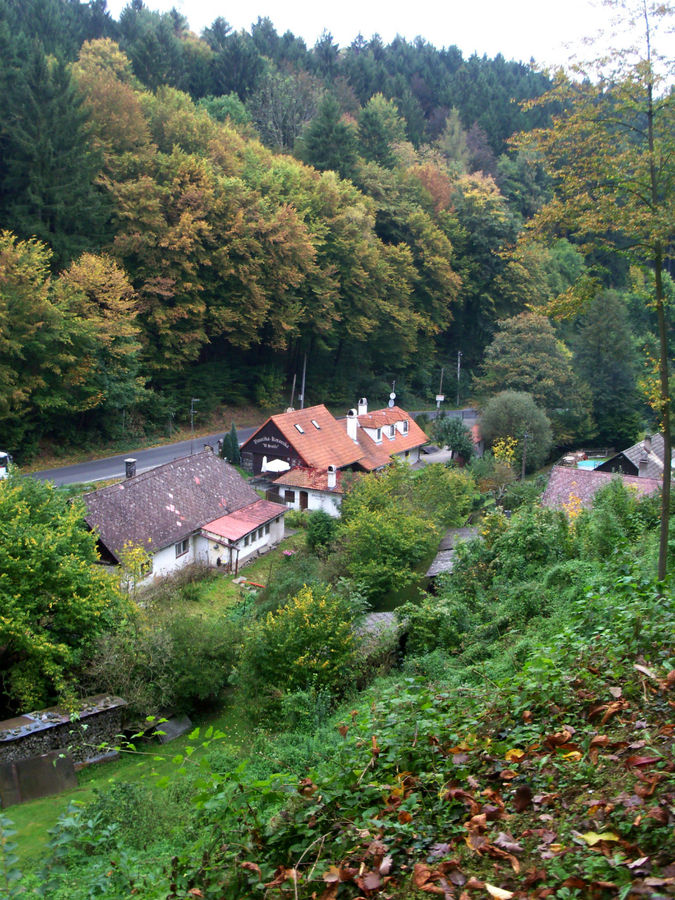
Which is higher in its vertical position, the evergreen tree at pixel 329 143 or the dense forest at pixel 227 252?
the evergreen tree at pixel 329 143

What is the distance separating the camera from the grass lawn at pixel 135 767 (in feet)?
36.1

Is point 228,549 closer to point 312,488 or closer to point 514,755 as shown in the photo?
point 312,488

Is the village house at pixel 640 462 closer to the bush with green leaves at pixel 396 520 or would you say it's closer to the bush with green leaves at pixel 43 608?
the bush with green leaves at pixel 396 520

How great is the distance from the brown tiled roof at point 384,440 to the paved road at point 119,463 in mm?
7350

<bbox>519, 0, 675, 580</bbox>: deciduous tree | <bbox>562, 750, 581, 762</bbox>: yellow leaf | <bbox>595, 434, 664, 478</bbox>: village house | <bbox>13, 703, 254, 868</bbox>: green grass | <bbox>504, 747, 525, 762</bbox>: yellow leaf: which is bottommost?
<bbox>13, 703, 254, 868</bbox>: green grass

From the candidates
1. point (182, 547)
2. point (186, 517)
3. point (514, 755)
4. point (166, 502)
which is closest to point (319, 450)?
point (186, 517)

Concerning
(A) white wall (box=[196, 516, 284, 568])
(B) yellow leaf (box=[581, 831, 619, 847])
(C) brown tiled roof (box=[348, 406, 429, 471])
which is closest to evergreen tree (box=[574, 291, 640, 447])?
(C) brown tiled roof (box=[348, 406, 429, 471])

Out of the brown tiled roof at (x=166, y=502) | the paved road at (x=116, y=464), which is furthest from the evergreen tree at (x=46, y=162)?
the brown tiled roof at (x=166, y=502)

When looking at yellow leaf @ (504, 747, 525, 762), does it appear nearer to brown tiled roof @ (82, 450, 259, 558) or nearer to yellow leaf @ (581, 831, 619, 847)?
yellow leaf @ (581, 831, 619, 847)

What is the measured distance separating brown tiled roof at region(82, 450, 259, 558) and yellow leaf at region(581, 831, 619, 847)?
758 inches

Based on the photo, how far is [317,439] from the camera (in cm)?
3562

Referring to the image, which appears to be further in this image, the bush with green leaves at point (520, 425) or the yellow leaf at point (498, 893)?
the bush with green leaves at point (520, 425)

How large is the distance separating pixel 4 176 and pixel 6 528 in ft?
85.1

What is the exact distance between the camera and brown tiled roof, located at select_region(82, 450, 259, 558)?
23.9 m
